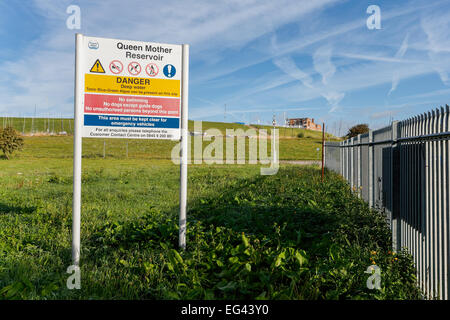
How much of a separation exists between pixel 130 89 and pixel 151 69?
40 cm

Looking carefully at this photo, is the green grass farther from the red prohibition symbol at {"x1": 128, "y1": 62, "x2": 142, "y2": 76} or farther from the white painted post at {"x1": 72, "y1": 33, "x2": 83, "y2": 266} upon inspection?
the red prohibition symbol at {"x1": 128, "y1": 62, "x2": 142, "y2": 76}

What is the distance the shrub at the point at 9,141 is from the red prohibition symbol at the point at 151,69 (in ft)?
99.1

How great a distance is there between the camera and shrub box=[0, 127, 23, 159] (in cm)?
2866

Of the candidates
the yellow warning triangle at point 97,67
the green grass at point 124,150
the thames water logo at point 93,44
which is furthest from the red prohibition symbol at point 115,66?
the green grass at point 124,150

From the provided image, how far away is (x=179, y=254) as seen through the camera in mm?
4371

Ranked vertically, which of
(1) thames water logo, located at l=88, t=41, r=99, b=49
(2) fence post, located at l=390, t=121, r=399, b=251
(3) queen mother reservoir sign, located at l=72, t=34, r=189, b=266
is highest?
(1) thames water logo, located at l=88, t=41, r=99, b=49

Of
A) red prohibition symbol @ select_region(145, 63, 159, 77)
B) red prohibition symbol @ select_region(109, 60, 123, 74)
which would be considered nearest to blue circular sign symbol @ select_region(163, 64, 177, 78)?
red prohibition symbol @ select_region(145, 63, 159, 77)

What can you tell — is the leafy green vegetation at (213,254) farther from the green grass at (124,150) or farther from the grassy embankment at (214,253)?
the green grass at (124,150)

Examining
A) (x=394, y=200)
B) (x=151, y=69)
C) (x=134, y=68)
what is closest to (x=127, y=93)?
(x=134, y=68)

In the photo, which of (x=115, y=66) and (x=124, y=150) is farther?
(x=124, y=150)

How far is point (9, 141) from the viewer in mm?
28984

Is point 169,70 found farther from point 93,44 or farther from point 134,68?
point 93,44
